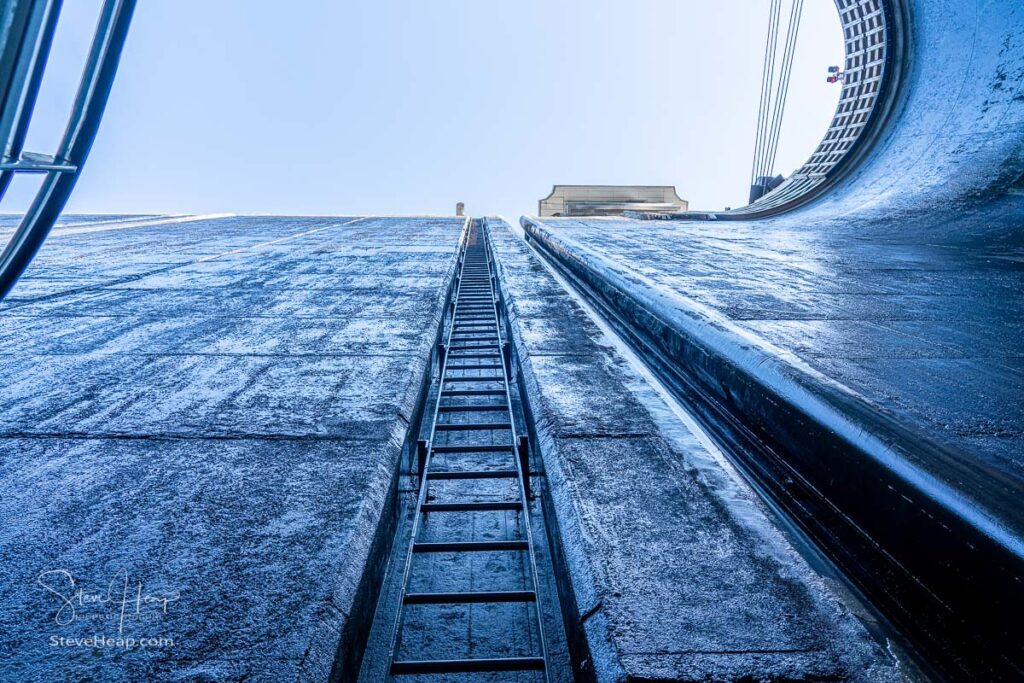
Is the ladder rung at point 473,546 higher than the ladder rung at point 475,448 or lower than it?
lower

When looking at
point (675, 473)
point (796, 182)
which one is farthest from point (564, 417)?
point (796, 182)

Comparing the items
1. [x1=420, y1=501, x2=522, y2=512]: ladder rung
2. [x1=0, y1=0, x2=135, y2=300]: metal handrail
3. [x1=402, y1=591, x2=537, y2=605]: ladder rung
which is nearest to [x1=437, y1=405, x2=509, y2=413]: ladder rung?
[x1=420, y1=501, x2=522, y2=512]: ladder rung

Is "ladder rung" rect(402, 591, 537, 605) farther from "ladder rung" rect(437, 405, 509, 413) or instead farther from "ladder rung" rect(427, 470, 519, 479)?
"ladder rung" rect(437, 405, 509, 413)

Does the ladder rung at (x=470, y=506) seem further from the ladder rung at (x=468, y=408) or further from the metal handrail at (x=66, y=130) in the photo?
the metal handrail at (x=66, y=130)

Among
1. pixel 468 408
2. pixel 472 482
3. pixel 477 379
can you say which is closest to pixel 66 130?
pixel 472 482

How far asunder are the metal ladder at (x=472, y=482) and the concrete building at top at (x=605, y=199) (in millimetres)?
28796

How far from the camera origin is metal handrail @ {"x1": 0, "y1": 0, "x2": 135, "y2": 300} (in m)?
1.29

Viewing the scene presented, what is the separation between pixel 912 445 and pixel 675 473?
0.74 meters

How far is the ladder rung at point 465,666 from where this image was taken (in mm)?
1627

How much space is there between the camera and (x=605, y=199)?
3303cm

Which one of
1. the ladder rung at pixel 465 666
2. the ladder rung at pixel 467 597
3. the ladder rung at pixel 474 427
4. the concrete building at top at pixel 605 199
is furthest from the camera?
the concrete building at top at pixel 605 199

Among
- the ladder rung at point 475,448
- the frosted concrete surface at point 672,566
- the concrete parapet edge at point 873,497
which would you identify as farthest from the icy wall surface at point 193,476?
the concrete parapet edge at point 873,497

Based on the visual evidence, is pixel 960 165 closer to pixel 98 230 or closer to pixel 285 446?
pixel 285 446

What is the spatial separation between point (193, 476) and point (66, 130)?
1.17 meters
